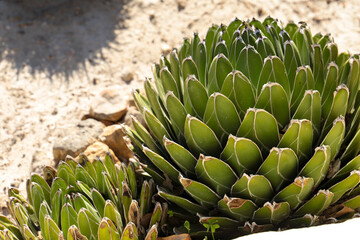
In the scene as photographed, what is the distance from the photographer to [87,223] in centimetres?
212

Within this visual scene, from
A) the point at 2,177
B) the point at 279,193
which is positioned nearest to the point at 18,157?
the point at 2,177

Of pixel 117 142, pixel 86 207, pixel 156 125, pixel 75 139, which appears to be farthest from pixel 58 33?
pixel 86 207

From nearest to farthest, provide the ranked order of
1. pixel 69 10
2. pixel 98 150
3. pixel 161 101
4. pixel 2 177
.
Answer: pixel 161 101, pixel 98 150, pixel 2 177, pixel 69 10

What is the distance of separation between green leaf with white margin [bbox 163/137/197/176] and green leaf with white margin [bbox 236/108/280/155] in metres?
0.26

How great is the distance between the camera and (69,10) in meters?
5.13

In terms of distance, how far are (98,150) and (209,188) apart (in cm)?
140

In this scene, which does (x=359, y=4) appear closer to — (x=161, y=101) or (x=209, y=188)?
(x=161, y=101)

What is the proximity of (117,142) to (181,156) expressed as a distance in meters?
1.37

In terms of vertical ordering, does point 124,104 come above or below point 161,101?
above

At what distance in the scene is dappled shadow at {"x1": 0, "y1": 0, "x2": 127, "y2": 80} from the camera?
4.59m

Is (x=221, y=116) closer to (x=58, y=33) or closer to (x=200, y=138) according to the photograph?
(x=200, y=138)

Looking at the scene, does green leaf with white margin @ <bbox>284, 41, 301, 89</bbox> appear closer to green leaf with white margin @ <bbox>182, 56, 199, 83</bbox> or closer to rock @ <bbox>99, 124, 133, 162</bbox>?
green leaf with white margin @ <bbox>182, 56, 199, 83</bbox>

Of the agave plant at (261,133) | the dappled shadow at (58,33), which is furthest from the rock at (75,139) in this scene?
the agave plant at (261,133)

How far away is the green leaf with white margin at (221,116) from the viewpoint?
6.74ft
